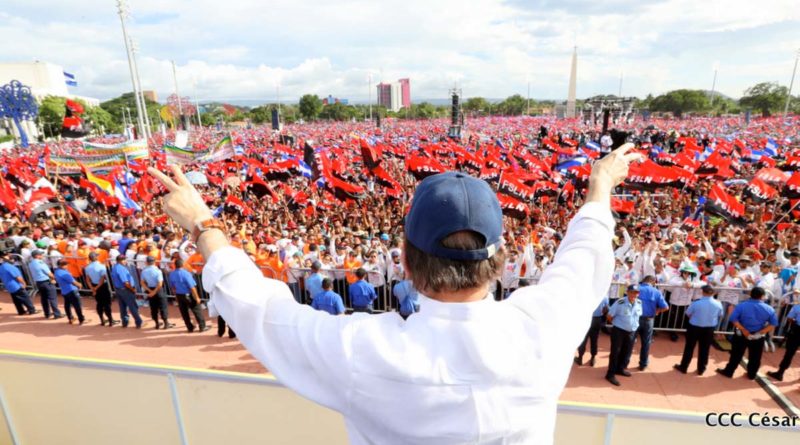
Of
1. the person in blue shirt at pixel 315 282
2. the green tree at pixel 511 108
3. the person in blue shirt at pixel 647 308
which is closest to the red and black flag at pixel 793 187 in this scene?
the person in blue shirt at pixel 647 308

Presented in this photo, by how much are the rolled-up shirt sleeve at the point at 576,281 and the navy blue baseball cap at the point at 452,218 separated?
Result: 177 millimetres

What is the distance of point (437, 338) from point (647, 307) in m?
6.97

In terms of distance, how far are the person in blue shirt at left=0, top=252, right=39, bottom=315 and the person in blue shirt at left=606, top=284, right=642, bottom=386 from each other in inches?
437

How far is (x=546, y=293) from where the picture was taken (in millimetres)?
1111

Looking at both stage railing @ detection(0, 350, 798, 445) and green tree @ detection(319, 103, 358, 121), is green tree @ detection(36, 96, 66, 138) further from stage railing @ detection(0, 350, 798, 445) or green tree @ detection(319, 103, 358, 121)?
stage railing @ detection(0, 350, 798, 445)

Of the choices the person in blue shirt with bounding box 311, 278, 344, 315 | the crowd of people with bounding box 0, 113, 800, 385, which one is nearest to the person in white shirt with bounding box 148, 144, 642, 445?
the crowd of people with bounding box 0, 113, 800, 385

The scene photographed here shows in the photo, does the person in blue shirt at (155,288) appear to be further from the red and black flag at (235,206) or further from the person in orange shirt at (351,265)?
the red and black flag at (235,206)

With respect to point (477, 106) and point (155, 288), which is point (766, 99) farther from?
point (155, 288)

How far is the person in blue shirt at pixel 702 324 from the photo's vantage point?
6.50 metres

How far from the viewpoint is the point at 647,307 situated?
677 centimetres

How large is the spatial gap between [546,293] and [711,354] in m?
8.38

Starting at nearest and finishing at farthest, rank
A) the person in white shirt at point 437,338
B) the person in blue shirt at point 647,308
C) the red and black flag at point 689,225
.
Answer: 1. the person in white shirt at point 437,338
2. the person in blue shirt at point 647,308
3. the red and black flag at point 689,225

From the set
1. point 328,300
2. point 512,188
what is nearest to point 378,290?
point 328,300

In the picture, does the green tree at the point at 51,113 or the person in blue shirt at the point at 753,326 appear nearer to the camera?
the person in blue shirt at the point at 753,326
